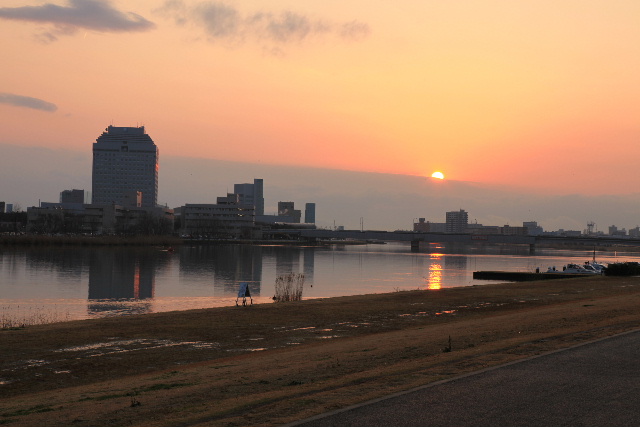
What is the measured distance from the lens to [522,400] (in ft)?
43.3

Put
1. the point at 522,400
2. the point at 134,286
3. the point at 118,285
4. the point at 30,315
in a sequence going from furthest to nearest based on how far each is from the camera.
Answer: the point at 118,285 < the point at 134,286 < the point at 30,315 < the point at 522,400

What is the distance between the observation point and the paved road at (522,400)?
11.8 m

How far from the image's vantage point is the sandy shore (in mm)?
13781

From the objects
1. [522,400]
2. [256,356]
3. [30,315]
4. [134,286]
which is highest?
[522,400]

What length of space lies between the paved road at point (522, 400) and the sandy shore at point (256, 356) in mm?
822

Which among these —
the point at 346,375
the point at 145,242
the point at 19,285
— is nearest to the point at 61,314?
the point at 19,285

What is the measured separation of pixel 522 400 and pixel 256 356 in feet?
38.2

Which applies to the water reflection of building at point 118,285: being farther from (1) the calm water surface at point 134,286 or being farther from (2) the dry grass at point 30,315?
(2) the dry grass at point 30,315

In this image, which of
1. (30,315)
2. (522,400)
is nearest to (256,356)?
(522,400)

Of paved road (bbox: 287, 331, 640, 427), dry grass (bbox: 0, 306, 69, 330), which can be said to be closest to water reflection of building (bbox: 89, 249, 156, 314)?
dry grass (bbox: 0, 306, 69, 330)

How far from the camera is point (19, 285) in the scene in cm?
6538

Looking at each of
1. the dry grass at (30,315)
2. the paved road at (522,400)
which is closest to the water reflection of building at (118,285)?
the dry grass at (30,315)

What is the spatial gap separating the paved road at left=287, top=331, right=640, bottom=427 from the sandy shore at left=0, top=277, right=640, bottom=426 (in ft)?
2.70

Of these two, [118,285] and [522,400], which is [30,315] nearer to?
[118,285]
